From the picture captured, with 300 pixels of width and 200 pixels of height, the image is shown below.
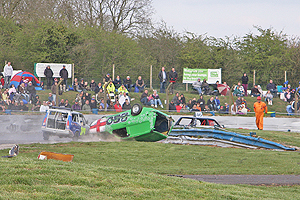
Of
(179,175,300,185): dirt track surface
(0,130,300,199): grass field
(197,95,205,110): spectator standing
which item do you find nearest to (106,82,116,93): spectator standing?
(197,95,205,110): spectator standing

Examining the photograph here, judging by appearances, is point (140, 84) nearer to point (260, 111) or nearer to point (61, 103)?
point (61, 103)

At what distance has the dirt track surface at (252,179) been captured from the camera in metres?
9.02

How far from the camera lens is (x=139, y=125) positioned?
15242 mm

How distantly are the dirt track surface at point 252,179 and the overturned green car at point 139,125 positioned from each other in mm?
5776

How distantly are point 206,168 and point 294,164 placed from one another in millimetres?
2736

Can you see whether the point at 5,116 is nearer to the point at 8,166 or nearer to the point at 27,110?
the point at 27,110

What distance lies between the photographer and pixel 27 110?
19078 millimetres

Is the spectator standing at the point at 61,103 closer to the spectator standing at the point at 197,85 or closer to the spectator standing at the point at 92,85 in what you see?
the spectator standing at the point at 92,85

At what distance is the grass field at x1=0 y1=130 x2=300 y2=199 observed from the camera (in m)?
5.82

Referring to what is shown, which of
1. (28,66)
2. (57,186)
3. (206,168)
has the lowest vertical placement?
(206,168)

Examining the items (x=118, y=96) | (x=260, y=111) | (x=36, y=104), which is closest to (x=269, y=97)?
(x=260, y=111)

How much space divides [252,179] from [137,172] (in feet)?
10.6

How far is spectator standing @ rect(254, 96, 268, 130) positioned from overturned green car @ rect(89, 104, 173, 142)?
21.4 ft

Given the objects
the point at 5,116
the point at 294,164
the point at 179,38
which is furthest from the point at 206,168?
the point at 179,38
